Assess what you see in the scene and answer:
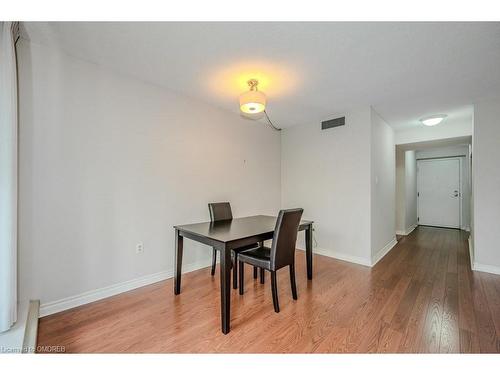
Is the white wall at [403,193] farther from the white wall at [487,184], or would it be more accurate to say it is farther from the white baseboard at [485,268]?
the white baseboard at [485,268]

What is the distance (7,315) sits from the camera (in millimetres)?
1433

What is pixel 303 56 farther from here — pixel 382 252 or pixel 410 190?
pixel 410 190

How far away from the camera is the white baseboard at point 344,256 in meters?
3.20

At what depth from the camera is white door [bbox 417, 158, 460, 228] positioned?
5723 millimetres

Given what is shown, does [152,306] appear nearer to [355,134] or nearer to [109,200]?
[109,200]

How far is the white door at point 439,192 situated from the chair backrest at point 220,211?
6.03 m

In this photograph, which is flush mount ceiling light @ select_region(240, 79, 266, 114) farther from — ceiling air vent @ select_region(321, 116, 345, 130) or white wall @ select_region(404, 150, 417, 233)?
white wall @ select_region(404, 150, 417, 233)

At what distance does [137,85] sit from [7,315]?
2.20 metres

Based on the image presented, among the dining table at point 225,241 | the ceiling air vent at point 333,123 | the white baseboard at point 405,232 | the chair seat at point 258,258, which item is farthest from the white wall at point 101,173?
the white baseboard at point 405,232

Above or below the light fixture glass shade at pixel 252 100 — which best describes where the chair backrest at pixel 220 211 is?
below

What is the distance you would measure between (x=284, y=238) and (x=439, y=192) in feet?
20.3

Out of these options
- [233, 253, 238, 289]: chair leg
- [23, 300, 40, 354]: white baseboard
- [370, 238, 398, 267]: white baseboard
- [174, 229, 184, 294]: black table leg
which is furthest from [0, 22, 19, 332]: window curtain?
[370, 238, 398, 267]: white baseboard

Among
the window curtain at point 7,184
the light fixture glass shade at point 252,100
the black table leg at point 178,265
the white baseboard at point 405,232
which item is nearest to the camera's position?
the window curtain at point 7,184
